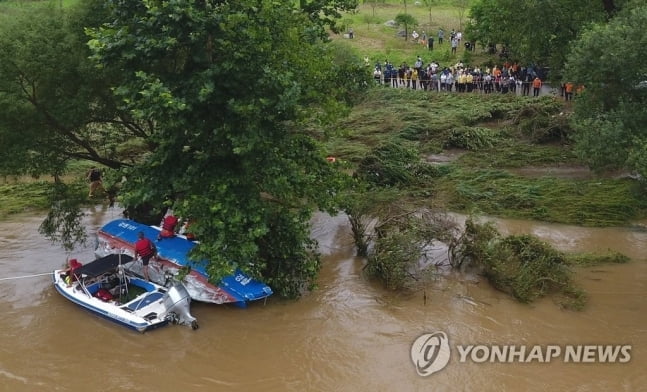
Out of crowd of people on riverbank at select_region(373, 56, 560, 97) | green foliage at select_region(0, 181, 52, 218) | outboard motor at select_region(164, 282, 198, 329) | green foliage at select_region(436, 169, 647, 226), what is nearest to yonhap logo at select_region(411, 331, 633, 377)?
outboard motor at select_region(164, 282, 198, 329)

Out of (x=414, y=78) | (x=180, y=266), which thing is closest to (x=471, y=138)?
(x=414, y=78)

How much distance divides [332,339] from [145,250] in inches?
206

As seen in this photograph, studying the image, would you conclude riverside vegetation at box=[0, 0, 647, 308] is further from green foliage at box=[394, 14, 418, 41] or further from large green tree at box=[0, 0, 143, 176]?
green foliage at box=[394, 14, 418, 41]

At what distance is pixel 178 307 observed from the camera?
13.7 metres

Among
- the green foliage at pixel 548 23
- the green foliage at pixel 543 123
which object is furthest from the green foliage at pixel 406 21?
the green foliage at pixel 543 123

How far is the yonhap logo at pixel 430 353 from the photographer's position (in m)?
12.1

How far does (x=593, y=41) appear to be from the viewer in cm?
1616

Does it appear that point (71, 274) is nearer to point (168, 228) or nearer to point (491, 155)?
point (168, 228)

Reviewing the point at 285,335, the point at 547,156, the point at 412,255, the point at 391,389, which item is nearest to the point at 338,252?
the point at 412,255

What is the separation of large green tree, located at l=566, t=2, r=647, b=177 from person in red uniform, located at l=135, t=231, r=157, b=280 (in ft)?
36.8

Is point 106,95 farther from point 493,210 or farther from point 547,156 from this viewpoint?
point 547,156

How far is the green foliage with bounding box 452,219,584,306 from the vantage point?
14.2m

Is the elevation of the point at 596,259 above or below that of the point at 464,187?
below

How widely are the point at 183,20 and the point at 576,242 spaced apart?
11974 mm
